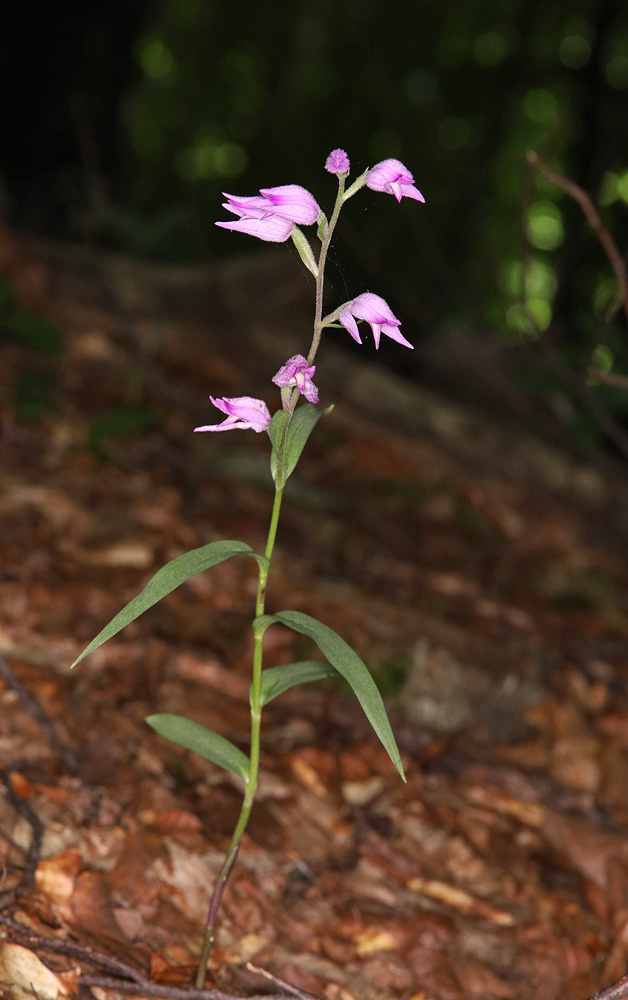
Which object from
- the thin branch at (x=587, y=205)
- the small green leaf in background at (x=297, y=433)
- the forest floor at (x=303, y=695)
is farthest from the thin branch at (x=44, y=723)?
the thin branch at (x=587, y=205)

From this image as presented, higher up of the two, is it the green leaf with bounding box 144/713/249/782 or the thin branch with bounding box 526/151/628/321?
the thin branch with bounding box 526/151/628/321

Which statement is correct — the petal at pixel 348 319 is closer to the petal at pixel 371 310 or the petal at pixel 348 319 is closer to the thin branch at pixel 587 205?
the petal at pixel 371 310

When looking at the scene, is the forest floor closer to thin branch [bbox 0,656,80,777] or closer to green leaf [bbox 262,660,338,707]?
thin branch [bbox 0,656,80,777]

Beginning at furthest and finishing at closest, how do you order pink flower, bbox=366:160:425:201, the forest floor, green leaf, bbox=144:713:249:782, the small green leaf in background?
the forest floor → green leaf, bbox=144:713:249:782 → the small green leaf in background → pink flower, bbox=366:160:425:201

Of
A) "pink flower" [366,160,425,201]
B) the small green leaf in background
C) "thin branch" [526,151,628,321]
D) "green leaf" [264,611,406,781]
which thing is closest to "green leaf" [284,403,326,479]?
the small green leaf in background

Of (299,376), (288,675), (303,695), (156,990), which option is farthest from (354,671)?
(303,695)

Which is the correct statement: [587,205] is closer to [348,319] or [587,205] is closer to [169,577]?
[348,319]
